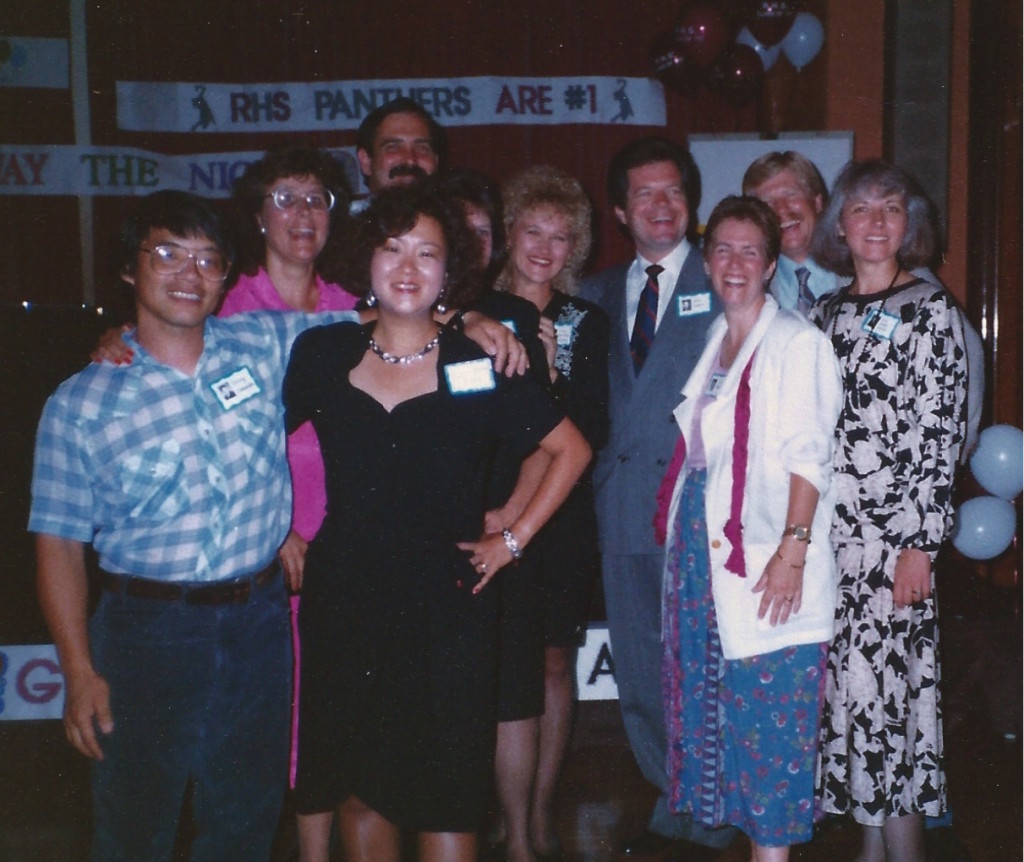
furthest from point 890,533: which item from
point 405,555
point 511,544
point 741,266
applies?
point 405,555

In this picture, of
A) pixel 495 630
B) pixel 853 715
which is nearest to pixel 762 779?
pixel 853 715

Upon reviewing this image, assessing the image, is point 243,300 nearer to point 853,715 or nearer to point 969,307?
point 853,715

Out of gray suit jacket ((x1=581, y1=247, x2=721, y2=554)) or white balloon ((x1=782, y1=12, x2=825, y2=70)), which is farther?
white balloon ((x1=782, y1=12, x2=825, y2=70))

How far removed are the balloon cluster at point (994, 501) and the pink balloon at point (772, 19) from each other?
8.55 feet

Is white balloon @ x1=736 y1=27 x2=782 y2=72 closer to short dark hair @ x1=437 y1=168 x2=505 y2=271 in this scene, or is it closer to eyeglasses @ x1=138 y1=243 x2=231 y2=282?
short dark hair @ x1=437 y1=168 x2=505 y2=271

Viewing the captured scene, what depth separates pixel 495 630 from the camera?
6.95ft

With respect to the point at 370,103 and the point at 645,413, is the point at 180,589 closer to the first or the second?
the point at 645,413

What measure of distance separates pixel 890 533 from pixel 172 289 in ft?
6.12

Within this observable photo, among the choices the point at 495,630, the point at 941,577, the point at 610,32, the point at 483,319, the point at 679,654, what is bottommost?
the point at 941,577

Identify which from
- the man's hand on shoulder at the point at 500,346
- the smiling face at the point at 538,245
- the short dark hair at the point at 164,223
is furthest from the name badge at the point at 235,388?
the smiling face at the point at 538,245

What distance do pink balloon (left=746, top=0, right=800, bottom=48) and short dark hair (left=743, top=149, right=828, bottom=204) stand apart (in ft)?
7.52

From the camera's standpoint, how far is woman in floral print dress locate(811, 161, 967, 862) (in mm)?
2451

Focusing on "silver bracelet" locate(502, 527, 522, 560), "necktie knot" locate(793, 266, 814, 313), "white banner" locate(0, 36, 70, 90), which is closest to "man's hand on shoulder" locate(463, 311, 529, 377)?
"silver bracelet" locate(502, 527, 522, 560)

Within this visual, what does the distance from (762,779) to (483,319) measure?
1.34 m
